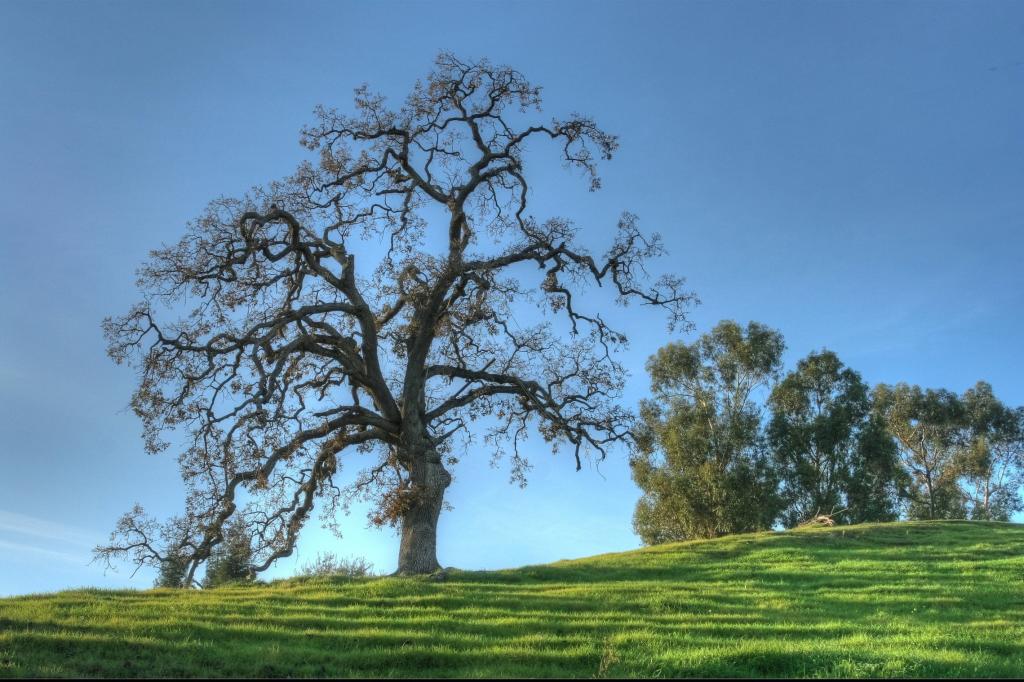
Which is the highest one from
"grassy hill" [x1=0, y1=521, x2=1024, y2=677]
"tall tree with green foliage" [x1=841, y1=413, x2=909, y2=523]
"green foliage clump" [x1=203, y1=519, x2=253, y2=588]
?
"tall tree with green foliage" [x1=841, y1=413, x2=909, y2=523]

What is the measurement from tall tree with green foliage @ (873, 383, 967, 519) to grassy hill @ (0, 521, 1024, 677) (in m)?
42.4

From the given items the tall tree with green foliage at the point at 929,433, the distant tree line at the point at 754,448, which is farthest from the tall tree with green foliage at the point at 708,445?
the tall tree with green foliage at the point at 929,433

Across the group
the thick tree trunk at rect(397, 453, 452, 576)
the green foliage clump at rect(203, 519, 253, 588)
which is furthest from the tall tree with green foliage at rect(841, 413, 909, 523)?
the green foliage clump at rect(203, 519, 253, 588)

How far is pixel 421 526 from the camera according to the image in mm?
21938

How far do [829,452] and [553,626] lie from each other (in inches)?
1678

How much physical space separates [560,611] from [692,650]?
413 centimetres

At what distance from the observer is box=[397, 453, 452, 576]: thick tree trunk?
21.5m

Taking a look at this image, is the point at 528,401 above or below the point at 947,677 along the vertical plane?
above

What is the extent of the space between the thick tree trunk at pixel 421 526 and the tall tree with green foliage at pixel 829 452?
108 ft

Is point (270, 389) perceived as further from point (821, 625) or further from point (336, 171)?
point (821, 625)

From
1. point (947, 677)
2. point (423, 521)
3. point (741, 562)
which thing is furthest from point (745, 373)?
point (947, 677)

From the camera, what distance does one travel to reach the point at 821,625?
46.6 ft

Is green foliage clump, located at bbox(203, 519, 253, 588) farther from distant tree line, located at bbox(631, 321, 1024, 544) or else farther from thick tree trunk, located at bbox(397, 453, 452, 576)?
distant tree line, located at bbox(631, 321, 1024, 544)

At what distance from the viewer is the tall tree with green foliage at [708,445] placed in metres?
45.9
